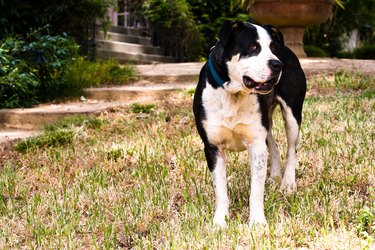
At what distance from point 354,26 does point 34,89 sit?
12.4 metres

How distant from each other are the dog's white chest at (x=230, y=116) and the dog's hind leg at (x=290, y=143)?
0.72 metres

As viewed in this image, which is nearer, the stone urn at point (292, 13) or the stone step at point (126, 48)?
the stone urn at point (292, 13)

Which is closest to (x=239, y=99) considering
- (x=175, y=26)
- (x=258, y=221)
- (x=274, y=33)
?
(x=274, y=33)

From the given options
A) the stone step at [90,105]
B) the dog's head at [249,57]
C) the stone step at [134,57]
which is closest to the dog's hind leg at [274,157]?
the dog's head at [249,57]

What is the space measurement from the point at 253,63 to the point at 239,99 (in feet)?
1.06

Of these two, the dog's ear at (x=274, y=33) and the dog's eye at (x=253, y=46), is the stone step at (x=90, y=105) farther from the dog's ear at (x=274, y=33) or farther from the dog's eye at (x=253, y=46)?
the dog's eye at (x=253, y=46)

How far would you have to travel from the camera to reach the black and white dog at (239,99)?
3.30 metres

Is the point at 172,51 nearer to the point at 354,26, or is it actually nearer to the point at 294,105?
the point at 354,26

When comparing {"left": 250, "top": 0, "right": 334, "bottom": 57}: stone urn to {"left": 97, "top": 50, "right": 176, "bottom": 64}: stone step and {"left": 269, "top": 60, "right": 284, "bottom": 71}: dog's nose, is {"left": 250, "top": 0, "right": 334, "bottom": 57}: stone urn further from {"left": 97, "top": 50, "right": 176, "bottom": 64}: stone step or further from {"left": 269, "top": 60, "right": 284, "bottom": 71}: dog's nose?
{"left": 269, "top": 60, "right": 284, "bottom": 71}: dog's nose

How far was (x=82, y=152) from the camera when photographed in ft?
18.1

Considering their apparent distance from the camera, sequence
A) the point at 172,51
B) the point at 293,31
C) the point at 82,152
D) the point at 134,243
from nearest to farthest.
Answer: the point at 134,243 < the point at 82,152 < the point at 293,31 < the point at 172,51

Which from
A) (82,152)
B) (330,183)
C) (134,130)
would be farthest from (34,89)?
(330,183)

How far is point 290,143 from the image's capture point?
Result: 14.4ft

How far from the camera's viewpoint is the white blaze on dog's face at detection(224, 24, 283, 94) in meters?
3.24
